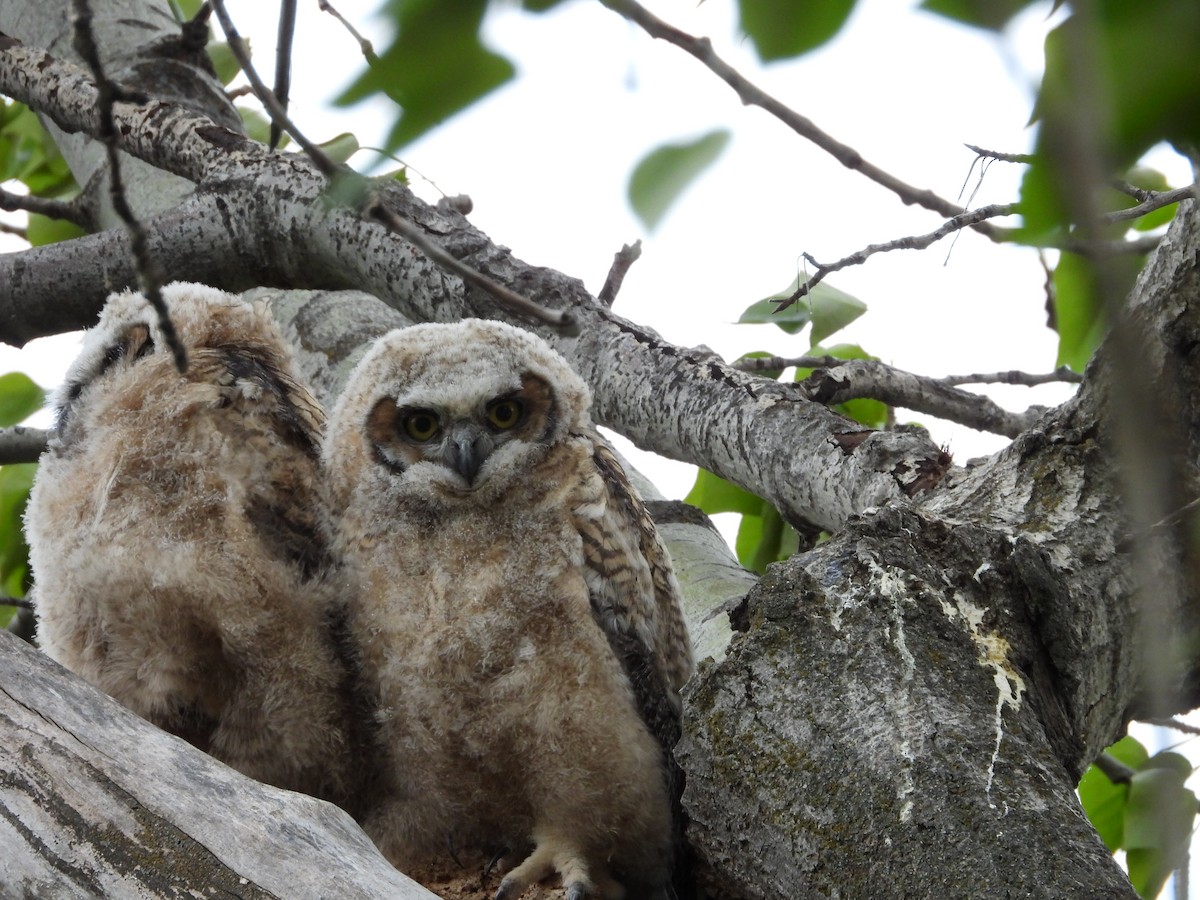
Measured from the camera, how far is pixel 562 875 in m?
1.99

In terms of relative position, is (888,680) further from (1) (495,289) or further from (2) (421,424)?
(2) (421,424)

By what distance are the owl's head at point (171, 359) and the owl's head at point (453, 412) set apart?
0.10 metres

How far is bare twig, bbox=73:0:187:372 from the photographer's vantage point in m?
0.90

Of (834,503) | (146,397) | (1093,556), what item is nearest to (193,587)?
(146,397)

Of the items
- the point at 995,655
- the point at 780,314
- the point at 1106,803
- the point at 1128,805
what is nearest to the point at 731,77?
the point at 995,655

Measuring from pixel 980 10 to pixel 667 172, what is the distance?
237 millimetres

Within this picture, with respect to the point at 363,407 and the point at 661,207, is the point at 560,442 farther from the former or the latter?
the point at 661,207

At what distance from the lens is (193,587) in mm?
1979

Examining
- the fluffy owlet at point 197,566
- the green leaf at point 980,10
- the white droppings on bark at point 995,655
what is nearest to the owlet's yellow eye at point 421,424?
the fluffy owlet at point 197,566

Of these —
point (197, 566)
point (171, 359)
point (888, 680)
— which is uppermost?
point (171, 359)

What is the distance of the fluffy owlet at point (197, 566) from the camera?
2.00 m

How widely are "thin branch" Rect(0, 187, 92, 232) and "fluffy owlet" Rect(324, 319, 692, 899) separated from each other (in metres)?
1.64

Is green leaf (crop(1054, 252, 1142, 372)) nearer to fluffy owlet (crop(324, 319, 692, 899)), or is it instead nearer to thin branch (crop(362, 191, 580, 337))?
thin branch (crop(362, 191, 580, 337))

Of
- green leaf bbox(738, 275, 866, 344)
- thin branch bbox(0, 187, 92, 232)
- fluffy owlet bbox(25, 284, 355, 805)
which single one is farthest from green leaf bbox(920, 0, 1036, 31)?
thin branch bbox(0, 187, 92, 232)
